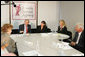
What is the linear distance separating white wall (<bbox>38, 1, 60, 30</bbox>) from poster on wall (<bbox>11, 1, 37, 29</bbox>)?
28 cm

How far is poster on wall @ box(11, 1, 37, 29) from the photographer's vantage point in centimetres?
684

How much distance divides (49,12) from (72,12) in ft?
4.42

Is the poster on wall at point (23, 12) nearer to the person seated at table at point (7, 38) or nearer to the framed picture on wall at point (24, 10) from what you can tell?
the framed picture on wall at point (24, 10)

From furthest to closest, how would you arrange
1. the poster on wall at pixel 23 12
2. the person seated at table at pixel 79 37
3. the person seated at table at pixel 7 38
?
the poster on wall at pixel 23 12 < the person seated at table at pixel 79 37 < the person seated at table at pixel 7 38

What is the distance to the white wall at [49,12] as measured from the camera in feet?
23.5

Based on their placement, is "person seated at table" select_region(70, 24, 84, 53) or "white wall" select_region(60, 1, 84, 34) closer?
"person seated at table" select_region(70, 24, 84, 53)

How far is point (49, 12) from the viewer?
7.29 meters

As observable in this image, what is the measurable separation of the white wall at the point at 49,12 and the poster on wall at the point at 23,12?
0.93 feet

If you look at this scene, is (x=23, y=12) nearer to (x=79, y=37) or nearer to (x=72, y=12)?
(x=72, y=12)

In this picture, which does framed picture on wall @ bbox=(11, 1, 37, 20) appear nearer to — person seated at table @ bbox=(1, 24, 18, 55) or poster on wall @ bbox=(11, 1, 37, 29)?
poster on wall @ bbox=(11, 1, 37, 29)

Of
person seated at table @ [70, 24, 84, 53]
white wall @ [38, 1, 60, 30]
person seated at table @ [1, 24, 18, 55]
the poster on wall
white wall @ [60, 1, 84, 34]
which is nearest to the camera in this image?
person seated at table @ [1, 24, 18, 55]

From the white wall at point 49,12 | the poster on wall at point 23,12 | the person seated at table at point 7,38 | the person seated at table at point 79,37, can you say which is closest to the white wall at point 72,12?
the white wall at point 49,12

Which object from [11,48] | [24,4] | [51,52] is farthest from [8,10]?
[51,52]

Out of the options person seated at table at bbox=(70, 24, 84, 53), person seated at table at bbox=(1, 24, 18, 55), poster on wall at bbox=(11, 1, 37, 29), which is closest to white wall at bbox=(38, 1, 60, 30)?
poster on wall at bbox=(11, 1, 37, 29)
